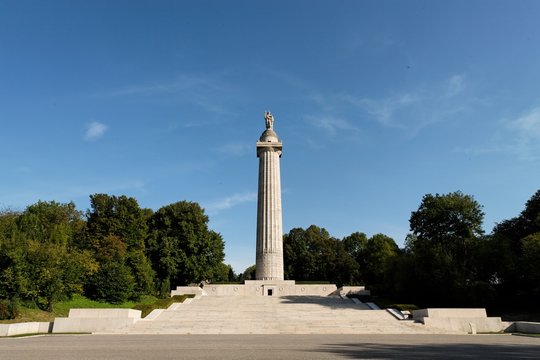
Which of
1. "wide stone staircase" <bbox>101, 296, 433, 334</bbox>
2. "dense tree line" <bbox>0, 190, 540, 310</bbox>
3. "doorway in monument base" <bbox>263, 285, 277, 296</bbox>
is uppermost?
"dense tree line" <bbox>0, 190, 540, 310</bbox>

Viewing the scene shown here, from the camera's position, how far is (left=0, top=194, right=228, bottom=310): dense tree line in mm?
27297

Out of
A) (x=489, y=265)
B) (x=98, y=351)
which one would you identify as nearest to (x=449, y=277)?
(x=489, y=265)

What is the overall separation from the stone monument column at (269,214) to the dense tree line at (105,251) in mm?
5781

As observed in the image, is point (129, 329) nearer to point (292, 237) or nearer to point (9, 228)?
point (9, 228)

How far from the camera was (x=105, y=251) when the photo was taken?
125 ft

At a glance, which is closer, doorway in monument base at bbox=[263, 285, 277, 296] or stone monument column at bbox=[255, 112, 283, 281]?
doorway in monument base at bbox=[263, 285, 277, 296]

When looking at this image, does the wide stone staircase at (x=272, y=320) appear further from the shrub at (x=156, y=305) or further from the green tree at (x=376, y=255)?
the green tree at (x=376, y=255)

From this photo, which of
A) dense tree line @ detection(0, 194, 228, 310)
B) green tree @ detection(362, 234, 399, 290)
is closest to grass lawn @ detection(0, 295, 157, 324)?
dense tree line @ detection(0, 194, 228, 310)

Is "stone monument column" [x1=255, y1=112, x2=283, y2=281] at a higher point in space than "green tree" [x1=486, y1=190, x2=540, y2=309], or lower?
higher

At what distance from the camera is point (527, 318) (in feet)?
83.8

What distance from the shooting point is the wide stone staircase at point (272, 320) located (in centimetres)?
2103

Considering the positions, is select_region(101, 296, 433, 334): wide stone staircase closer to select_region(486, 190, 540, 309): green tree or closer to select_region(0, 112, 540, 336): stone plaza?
select_region(0, 112, 540, 336): stone plaza

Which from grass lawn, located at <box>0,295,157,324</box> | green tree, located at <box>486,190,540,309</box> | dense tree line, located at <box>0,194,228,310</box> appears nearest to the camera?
grass lawn, located at <box>0,295,157,324</box>

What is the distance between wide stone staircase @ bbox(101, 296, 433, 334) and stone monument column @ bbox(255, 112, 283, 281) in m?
12.8
